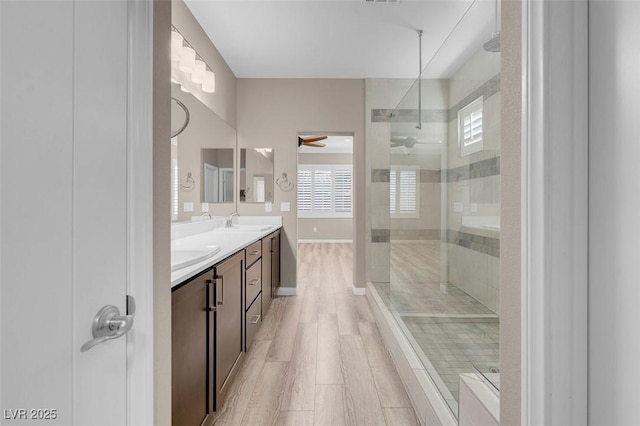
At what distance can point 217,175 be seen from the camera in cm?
359

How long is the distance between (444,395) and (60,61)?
5.83 ft

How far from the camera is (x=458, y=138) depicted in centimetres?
210

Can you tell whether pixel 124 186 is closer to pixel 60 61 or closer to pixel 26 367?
pixel 60 61

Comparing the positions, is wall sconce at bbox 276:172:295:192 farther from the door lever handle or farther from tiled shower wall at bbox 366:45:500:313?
the door lever handle

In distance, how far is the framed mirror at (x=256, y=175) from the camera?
4.05m

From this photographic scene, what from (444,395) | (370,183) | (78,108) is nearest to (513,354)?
(444,395)

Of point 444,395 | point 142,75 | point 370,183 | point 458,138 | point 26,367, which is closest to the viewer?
point 26,367

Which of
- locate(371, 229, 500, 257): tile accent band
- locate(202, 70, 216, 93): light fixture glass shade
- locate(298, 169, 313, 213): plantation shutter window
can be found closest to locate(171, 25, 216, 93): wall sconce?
locate(202, 70, 216, 93): light fixture glass shade

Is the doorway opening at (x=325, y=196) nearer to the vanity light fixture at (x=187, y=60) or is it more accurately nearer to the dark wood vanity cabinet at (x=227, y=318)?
the vanity light fixture at (x=187, y=60)

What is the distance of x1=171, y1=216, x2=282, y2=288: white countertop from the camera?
131cm

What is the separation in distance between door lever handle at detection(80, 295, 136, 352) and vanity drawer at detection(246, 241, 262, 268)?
157 centimetres

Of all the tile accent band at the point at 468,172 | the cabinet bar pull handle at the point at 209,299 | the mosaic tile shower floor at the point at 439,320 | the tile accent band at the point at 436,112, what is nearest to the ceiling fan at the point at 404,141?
the tile accent band at the point at 436,112

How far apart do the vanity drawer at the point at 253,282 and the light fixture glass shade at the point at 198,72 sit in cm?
163

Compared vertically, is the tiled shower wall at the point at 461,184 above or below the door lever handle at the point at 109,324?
above
